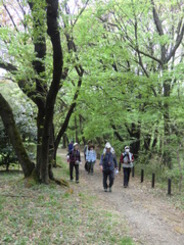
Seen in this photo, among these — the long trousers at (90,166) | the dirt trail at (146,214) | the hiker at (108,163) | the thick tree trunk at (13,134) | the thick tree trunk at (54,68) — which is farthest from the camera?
the long trousers at (90,166)

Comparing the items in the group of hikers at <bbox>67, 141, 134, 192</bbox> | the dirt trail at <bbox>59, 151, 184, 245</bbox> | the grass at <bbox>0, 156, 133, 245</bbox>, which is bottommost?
the dirt trail at <bbox>59, 151, 184, 245</bbox>

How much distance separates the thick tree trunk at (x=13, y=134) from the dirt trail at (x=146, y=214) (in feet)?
7.99

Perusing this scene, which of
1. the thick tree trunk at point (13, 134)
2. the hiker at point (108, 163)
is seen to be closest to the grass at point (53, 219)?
the thick tree trunk at point (13, 134)

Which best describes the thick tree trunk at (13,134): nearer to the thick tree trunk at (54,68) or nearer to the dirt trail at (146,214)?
the thick tree trunk at (54,68)

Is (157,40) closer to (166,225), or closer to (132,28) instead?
(132,28)

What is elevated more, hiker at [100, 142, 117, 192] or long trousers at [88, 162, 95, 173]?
hiker at [100, 142, 117, 192]

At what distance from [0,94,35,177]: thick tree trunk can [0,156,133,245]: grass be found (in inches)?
31.3

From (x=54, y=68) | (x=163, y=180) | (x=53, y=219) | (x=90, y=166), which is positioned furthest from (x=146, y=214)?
(x=90, y=166)

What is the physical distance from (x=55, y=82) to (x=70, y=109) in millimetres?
6590

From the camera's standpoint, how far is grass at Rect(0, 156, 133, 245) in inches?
206

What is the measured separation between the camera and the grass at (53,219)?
5223mm

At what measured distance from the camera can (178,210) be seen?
354 inches

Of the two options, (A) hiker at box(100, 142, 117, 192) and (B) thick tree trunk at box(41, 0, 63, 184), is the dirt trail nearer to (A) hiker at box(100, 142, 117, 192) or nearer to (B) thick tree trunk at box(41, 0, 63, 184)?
(A) hiker at box(100, 142, 117, 192)

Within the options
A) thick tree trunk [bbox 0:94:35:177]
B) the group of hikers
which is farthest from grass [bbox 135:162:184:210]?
thick tree trunk [bbox 0:94:35:177]
